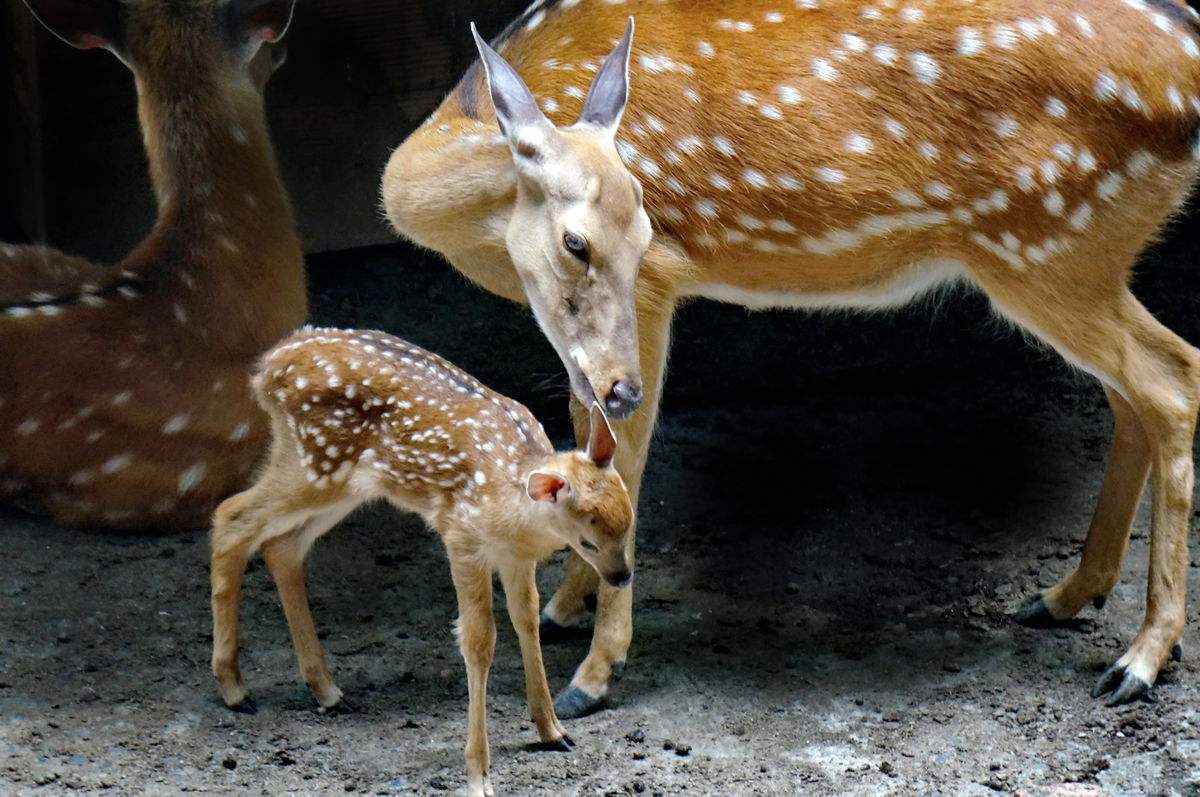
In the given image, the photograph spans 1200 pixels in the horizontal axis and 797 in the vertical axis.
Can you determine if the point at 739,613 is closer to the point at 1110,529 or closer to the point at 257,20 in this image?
the point at 1110,529

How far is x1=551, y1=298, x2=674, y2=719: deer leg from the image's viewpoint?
409cm

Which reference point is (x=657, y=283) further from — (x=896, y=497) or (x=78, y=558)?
(x=78, y=558)

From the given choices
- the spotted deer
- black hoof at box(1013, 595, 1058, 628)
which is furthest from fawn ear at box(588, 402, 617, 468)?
the spotted deer

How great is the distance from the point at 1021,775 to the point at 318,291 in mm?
3024

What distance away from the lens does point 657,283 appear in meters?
4.11

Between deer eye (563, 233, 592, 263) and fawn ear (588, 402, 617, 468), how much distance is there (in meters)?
0.45

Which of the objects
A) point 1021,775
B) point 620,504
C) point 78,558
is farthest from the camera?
point 78,558

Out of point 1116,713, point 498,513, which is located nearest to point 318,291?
point 498,513

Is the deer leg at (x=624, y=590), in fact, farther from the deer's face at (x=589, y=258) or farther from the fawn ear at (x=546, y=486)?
the fawn ear at (x=546, y=486)

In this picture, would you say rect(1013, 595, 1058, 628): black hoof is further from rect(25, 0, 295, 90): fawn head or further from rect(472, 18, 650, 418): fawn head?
rect(25, 0, 295, 90): fawn head

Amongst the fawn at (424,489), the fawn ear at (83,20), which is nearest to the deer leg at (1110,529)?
the fawn at (424,489)

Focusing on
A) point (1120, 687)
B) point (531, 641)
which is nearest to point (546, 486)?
point (531, 641)

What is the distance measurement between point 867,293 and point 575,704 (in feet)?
4.44

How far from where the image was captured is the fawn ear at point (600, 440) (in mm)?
3352
